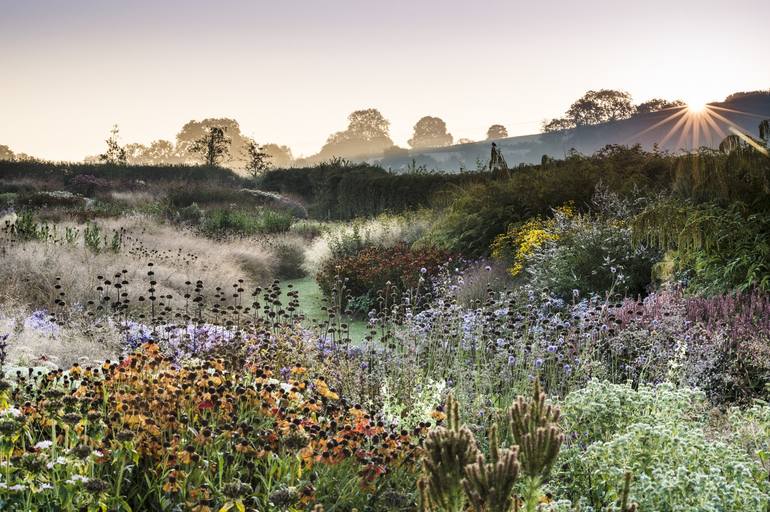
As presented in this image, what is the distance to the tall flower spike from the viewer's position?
1.57 metres

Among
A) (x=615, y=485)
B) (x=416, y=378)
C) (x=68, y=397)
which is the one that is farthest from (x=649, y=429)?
(x=68, y=397)

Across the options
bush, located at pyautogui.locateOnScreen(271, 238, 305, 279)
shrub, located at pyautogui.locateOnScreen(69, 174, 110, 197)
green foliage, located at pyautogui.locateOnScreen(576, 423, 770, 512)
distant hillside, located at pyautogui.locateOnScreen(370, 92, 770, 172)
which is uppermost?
distant hillside, located at pyautogui.locateOnScreen(370, 92, 770, 172)

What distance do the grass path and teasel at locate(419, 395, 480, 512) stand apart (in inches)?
259

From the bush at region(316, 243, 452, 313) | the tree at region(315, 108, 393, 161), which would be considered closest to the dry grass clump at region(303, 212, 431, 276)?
the bush at region(316, 243, 452, 313)

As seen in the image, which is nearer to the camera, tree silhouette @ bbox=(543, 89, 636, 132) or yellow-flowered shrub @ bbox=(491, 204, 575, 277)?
yellow-flowered shrub @ bbox=(491, 204, 575, 277)

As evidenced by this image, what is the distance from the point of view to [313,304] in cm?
1114

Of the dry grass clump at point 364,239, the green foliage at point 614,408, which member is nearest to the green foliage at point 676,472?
the green foliage at point 614,408

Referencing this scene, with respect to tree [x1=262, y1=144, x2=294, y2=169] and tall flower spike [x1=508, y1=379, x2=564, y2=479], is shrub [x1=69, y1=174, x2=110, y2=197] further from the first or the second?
tree [x1=262, y1=144, x2=294, y2=169]

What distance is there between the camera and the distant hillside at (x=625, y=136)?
34.7 meters

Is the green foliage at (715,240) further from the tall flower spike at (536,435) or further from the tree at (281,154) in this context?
the tree at (281,154)

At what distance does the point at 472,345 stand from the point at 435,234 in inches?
261

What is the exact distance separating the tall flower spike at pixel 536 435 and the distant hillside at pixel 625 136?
93.1 ft

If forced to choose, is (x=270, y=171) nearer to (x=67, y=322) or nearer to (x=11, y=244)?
(x=11, y=244)

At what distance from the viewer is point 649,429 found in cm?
292
